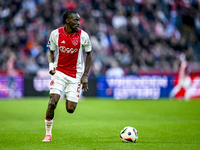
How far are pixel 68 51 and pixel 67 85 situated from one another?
0.70 meters

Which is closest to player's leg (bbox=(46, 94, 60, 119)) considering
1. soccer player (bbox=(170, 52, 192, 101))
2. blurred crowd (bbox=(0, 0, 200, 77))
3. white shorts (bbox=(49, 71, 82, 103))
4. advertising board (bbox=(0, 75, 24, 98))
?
white shorts (bbox=(49, 71, 82, 103))

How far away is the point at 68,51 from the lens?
22.2ft

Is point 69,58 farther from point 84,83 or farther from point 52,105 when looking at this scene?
point 52,105

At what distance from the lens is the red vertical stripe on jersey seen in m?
6.73

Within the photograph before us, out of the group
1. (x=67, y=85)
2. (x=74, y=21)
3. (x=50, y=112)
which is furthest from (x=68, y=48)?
(x=50, y=112)

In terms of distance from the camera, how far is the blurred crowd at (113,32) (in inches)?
808

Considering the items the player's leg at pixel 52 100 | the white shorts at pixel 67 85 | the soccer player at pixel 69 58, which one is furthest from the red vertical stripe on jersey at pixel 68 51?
the player's leg at pixel 52 100

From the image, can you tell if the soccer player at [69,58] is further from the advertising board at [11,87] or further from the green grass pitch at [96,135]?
the advertising board at [11,87]

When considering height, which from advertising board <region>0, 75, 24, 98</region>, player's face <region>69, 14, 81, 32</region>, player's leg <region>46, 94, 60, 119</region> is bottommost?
advertising board <region>0, 75, 24, 98</region>

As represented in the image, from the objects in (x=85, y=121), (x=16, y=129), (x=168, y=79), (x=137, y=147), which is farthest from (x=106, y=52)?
(x=137, y=147)

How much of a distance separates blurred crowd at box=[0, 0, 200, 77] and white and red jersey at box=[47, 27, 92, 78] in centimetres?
1276

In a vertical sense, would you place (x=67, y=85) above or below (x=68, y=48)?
below

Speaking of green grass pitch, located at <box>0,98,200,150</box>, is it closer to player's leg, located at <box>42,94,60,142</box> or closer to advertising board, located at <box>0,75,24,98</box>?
player's leg, located at <box>42,94,60,142</box>

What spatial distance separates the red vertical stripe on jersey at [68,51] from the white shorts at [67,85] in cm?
10
